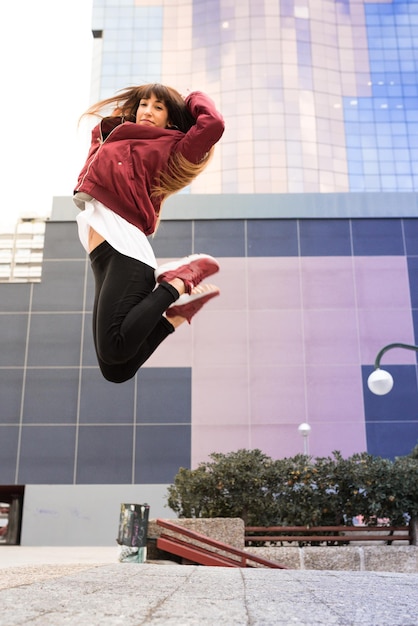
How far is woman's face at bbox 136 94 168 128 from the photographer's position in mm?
4309

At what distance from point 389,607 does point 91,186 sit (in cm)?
305

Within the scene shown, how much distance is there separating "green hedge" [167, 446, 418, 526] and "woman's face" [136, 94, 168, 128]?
7.03 m

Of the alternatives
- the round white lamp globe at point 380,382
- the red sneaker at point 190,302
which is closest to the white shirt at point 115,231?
the red sneaker at point 190,302

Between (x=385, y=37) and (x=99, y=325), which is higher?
(x=385, y=37)

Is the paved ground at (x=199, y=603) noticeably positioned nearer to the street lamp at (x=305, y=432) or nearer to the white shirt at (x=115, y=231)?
the white shirt at (x=115, y=231)

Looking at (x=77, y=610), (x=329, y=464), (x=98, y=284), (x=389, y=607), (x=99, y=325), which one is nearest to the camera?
(x=77, y=610)

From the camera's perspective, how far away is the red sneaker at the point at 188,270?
4.03 meters

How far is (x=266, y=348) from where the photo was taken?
21797 millimetres

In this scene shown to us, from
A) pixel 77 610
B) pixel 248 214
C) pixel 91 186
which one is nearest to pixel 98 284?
pixel 91 186

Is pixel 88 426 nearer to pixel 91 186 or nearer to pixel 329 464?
pixel 329 464

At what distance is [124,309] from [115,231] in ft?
1.93

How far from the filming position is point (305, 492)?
10.0m

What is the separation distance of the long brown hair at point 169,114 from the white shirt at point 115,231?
42cm

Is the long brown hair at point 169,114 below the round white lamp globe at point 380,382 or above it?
above
